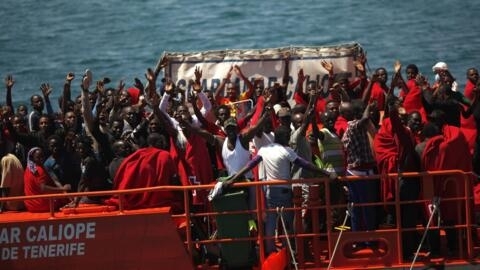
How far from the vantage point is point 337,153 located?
1397 centimetres

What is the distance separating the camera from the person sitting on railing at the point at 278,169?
1347 cm

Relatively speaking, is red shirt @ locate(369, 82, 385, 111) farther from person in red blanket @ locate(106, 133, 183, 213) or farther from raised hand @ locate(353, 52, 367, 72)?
person in red blanket @ locate(106, 133, 183, 213)

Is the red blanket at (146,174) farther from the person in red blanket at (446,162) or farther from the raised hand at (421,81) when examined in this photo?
the raised hand at (421,81)

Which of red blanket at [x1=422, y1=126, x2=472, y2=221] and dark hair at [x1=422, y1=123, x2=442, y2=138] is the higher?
dark hair at [x1=422, y1=123, x2=442, y2=138]

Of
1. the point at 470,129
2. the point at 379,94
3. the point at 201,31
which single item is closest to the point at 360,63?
the point at 379,94

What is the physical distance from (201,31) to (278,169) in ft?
106

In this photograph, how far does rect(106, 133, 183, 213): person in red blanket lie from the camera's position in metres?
13.9

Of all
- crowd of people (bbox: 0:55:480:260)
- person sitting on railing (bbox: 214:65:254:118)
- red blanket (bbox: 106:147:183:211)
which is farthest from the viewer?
person sitting on railing (bbox: 214:65:254:118)

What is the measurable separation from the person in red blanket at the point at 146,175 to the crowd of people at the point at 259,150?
11 millimetres

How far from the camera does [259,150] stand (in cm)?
1370

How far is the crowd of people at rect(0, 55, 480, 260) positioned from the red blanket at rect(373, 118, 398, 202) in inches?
0.4

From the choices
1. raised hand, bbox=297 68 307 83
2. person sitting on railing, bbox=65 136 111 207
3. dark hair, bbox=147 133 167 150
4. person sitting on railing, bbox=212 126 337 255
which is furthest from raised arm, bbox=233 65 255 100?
person sitting on railing, bbox=212 126 337 255

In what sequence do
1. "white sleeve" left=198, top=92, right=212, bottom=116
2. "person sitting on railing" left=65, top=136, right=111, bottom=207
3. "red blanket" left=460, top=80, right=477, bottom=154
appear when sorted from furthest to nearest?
"white sleeve" left=198, top=92, right=212, bottom=116, "red blanket" left=460, top=80, right=477, bottom=154, "person sitting on railing" left=65, top=136, right=111, bottom=207

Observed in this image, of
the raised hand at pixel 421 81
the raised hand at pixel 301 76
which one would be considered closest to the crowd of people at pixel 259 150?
the raised hand at pixel 421 81
